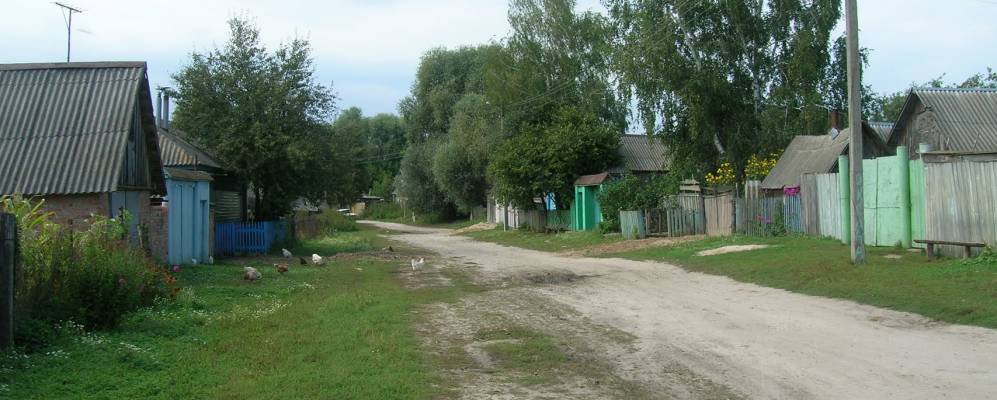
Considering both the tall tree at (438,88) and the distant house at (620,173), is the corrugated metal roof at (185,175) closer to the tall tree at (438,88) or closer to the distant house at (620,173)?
the distant house at (620,173)

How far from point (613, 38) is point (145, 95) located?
25.5 meters

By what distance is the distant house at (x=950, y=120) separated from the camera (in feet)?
84.6

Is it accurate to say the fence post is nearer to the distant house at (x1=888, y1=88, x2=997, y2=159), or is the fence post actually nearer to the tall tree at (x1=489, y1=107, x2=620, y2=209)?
the distant house at (x1=888, y1=88, x2=997, y2=159)

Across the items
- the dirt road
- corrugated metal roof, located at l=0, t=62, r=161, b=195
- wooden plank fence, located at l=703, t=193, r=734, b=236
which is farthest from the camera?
wooden plank fence, located at l=703, t=193, r=734, b=236

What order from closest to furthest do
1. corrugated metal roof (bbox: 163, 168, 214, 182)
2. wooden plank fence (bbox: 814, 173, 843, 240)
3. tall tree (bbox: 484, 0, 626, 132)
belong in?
wooden plank fence (bbox: 814, 173, 843, 240), corrugated metal roof (bbox: 163, 168, 214, 182), tall tree (bbox: 484, 0, 626, 132)

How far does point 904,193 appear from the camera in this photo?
16.8 metres

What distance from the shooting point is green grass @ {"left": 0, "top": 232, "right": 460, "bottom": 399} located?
23.7 ft

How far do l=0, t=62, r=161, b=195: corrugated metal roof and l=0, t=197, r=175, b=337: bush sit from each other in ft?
18.2

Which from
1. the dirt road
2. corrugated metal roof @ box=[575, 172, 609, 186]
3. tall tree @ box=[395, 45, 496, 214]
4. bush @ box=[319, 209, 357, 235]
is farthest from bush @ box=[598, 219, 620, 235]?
tall tree @ box=[395, 45, 496, 214]

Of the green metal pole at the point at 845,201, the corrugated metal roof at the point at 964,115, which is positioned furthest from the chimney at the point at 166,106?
the corrugated metal roof at the point at 964,115

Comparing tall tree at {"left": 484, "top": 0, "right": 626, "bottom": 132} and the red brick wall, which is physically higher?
tall tree at {"left": 484, "top": 0, "right": 626, "bottom": 132}

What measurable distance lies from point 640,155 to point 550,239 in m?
10.5

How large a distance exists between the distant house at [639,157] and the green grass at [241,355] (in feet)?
99.1

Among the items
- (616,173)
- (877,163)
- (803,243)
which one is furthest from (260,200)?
(877,163)
